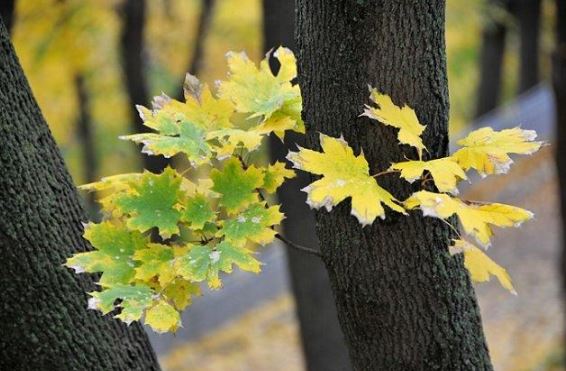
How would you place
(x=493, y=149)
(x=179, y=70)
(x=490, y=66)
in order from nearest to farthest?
1. (x=493, y=149)
2. (x=179, y=70)
3. (x=490, y=66)

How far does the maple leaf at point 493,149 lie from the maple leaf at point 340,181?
262 millimetres

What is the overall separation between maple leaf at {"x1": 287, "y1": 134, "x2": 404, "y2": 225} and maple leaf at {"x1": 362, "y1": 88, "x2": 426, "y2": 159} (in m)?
0.13

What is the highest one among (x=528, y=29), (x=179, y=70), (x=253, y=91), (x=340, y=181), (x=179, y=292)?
(x=528, y=29)

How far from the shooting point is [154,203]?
2141 millimetres

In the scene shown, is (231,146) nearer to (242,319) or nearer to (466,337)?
(466,337)

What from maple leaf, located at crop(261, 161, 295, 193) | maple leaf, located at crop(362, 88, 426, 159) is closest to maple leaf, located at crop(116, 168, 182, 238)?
maple leaf, located at crop(261, 161, 295, 193)

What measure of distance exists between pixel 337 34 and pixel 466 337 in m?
1.00

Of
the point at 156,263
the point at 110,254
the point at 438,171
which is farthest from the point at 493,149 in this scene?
the point at 110,254

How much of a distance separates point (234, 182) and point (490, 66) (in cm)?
1529

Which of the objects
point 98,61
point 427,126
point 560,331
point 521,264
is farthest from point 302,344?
point 98,61

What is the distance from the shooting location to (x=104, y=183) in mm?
2326

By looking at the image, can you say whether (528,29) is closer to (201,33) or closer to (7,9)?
(201,33)

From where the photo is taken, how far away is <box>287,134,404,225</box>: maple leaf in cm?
177

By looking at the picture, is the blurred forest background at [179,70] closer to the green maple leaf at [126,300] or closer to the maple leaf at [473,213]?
the green maple leaf at [126,300]
